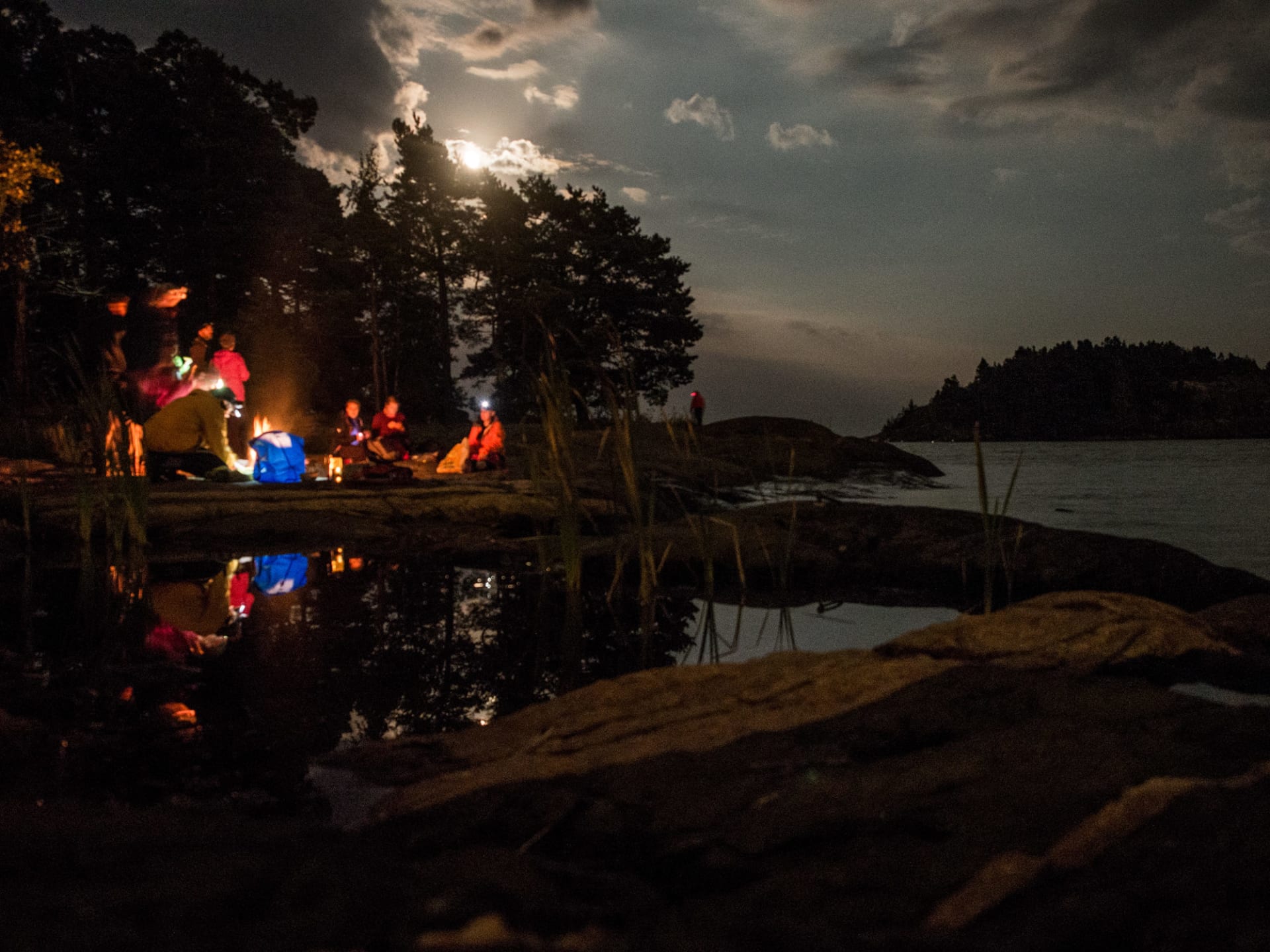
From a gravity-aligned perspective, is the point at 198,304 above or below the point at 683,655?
above

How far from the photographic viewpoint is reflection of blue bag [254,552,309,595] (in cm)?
506

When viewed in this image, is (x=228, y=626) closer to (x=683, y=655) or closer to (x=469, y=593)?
(x=469, y=593)

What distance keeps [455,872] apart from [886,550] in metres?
4.89

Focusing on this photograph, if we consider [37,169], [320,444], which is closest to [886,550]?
[37,169]

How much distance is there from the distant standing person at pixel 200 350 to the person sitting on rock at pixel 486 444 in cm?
386

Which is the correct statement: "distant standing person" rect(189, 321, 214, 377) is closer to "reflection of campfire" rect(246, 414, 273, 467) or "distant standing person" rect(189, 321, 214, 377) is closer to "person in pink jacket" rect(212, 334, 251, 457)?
"person in pink jacket" rect(212, 334, 251, 457)

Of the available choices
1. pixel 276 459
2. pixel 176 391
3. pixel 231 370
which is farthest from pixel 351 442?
pixel 176 391

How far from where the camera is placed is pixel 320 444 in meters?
22.1

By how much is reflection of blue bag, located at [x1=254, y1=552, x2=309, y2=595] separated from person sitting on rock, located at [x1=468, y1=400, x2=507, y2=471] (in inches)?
240

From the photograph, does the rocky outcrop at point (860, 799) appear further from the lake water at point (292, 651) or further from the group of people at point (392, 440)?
the group of people at point (392, 440)

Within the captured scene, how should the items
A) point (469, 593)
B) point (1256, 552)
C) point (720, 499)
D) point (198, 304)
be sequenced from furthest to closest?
point (198, 304)
point (720, 499)
point (1256, 552)
point (469, 593)

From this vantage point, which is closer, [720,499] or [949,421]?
[720,499]

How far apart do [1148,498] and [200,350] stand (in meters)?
13.8

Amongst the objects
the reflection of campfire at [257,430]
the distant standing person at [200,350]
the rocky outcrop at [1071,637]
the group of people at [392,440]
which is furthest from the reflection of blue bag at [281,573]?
the group of people at [392,440]
